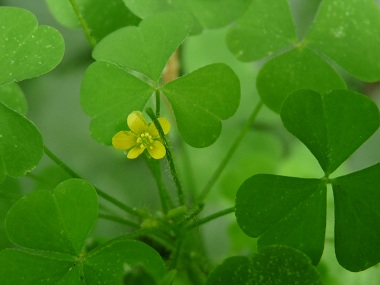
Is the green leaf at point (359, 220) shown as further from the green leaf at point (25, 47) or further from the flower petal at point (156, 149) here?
the green leaf at point (25, 47)

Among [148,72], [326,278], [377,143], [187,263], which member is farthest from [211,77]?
[377,143]

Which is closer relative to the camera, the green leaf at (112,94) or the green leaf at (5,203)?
the green leaf at (112,94)

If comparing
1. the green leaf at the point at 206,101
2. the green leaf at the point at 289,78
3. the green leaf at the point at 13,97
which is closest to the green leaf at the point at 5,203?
the green leaf at the point at 13,97

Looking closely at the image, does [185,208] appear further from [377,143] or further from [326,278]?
[377,143]

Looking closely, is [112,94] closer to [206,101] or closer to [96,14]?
[206,101]

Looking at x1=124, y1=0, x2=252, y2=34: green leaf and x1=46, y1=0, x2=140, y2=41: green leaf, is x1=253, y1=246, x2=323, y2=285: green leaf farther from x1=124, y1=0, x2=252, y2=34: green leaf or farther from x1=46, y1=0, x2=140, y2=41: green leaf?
x1=46, y1=0, x2=140, y2=41: green leaf

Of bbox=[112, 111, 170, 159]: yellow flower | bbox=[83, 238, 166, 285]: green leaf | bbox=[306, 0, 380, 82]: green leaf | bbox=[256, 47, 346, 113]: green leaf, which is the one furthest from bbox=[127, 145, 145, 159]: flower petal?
bbox=[306, 0, 380, 82]: green leaf
